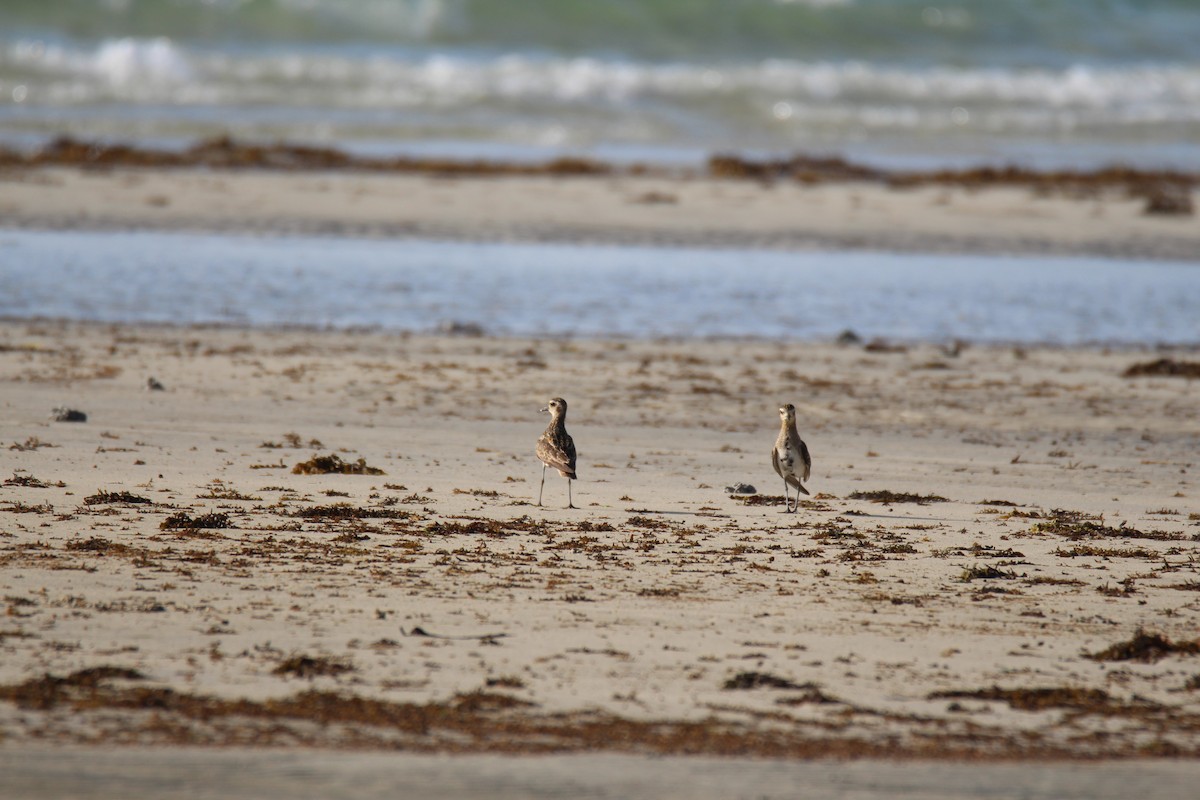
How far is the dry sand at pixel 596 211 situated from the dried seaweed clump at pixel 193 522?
15181 mm

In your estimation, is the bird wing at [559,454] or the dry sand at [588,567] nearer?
the dry sand at [588,567]

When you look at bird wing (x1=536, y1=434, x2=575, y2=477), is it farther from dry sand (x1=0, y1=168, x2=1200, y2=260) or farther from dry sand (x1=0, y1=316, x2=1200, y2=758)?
dry sand (x1=0, y1=168, x2=1200, y2=260)

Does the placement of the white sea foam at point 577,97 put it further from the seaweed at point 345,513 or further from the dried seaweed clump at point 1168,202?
the seaweed at point 345,513

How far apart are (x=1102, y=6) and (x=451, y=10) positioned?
29702 millimetres

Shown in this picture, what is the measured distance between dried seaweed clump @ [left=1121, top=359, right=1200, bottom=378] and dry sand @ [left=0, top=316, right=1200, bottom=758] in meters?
1.12

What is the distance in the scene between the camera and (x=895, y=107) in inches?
1996

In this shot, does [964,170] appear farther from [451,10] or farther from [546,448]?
[451,10]

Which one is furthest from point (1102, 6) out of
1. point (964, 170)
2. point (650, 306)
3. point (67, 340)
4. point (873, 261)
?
point (67, 340)

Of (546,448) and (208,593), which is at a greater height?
(546,448)

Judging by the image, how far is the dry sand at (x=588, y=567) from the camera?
536cm

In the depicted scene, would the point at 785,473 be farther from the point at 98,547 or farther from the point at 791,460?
the point at 98,547

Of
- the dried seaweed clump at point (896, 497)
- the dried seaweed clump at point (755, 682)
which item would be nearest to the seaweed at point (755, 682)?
the dried seaweed clump at point (755, 682)

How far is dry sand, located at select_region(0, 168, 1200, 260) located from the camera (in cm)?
2298

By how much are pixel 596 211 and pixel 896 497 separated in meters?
16.5
